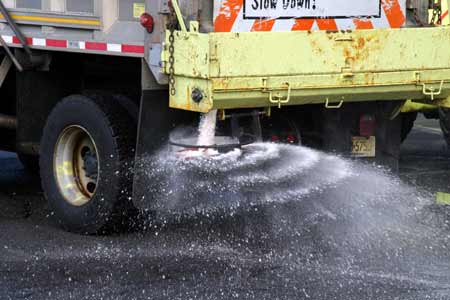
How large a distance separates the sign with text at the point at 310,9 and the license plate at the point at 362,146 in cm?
102

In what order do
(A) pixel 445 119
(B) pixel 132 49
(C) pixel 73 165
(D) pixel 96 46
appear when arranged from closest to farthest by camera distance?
(B) pixel 132 49 → (D) pixel 96 46 → (C) pixel 73 165 → (A) pixel 445 119

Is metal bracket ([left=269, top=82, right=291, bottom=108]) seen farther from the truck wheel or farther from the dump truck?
the truck wheel

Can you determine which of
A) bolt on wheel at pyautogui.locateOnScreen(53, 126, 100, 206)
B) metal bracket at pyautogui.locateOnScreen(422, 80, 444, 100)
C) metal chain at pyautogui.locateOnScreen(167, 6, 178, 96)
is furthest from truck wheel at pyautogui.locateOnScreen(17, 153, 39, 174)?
metal bracket at pyautogui.locateOnScreen(422, 80, 444, 100)

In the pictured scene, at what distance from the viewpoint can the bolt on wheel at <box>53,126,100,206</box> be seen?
8.00 m

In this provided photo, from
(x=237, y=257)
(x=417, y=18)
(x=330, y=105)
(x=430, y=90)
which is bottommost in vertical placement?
(x=237, y=257)

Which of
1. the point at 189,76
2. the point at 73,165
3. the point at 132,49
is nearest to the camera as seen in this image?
the point at 189,76

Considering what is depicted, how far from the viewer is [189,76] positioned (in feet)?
22.2

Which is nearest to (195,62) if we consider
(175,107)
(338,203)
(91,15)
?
(175,107)

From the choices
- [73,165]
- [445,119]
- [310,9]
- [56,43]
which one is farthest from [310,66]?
[445,119]

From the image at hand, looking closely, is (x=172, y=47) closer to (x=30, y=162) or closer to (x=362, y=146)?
(x=362, y=146)

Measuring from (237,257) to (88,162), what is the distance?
1407 mm

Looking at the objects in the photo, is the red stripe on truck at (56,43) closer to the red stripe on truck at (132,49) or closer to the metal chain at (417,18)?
the red stripe on truck at (132,49)

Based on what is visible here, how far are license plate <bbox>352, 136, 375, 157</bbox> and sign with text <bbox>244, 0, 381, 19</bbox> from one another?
40.0 inches

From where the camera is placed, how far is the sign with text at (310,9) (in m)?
7.20
